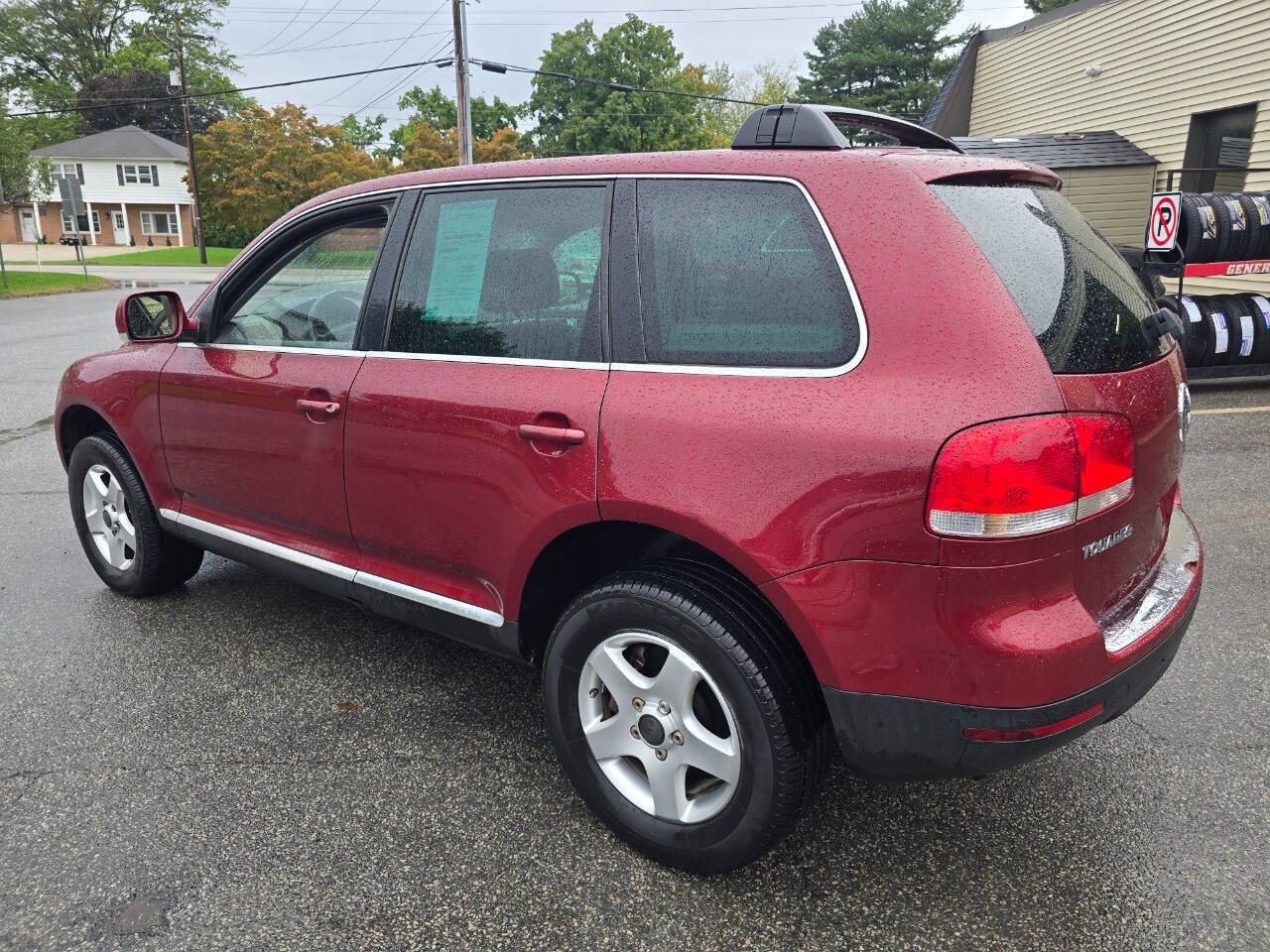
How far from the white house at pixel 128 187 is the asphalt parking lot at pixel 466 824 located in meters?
70.0

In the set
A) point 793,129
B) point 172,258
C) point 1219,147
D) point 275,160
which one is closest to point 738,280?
point 793,129

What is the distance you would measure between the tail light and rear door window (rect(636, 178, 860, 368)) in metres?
0.34

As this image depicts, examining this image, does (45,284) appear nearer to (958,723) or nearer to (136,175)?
(958,723)

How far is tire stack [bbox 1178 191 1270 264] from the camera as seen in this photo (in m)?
8.92

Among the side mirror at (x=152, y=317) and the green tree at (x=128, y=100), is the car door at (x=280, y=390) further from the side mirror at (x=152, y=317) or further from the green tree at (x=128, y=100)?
the green tree at (x=128, y=100)

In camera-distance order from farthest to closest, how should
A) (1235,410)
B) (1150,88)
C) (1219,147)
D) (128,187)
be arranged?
(128,187), (1150,88), (1219,147), (1235,410)

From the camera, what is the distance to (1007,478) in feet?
5.90

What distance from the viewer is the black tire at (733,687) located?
2055 mm

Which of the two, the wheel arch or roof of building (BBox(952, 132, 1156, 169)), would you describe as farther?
roof of building (BBox(952, 132, 1156, 169))

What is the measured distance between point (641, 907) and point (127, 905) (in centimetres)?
123

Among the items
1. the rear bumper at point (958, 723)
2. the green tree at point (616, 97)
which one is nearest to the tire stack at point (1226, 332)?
the rear bumper at point (958, 723)

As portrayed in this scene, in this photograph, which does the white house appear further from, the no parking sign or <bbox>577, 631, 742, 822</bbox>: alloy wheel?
<bbox>577, 631, 742, 822</bbox>: alloy wheel

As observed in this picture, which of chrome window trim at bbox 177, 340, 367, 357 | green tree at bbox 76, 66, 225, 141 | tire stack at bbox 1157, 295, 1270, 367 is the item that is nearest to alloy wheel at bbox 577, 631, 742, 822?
chrome window trim at bbox 177, 340, 367, 357

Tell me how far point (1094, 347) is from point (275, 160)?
47640 mm
